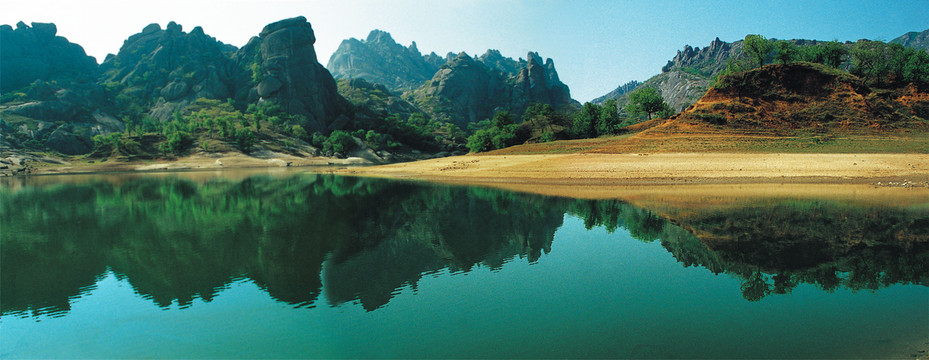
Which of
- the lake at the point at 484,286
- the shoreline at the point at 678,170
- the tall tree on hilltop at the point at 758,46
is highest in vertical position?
the tall tree on hilltop at the point at 758,46

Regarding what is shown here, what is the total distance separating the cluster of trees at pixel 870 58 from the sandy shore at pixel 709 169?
42.1 m

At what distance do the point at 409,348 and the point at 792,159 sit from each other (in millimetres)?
59285

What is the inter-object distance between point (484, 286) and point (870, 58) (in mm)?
110897

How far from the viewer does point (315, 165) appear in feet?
461

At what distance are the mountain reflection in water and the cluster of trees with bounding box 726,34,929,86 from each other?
254ft

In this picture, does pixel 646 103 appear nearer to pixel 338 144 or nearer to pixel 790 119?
pixel 790 119

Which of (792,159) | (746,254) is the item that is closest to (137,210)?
(746,254)

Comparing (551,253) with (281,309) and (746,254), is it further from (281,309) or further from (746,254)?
(281,309)

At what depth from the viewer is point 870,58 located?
82.3 meters

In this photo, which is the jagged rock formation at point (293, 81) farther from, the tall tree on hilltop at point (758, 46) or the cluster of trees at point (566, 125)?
the tall tree on hilltop at point (758, 46)

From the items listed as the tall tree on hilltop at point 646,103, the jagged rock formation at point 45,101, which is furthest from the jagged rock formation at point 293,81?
the tall tree on hilltop at point 646,103

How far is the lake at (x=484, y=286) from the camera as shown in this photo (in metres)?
10.2

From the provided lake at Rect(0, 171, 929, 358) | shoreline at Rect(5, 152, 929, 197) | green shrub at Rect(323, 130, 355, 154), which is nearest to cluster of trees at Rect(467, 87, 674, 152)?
shoreline at Rect(5, 152, 929, 197)

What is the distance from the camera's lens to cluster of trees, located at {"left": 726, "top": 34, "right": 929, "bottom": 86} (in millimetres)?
77875
